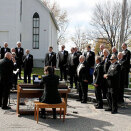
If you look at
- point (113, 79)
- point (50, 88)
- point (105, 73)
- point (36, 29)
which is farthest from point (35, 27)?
point (50, 88)

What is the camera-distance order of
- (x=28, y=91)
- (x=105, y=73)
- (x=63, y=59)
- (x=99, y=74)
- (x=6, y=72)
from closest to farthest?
(x=28, y=91) < (x=6, y=72) < (x=99, y=74) < (x=105, y=73) < (x=63, y=59)

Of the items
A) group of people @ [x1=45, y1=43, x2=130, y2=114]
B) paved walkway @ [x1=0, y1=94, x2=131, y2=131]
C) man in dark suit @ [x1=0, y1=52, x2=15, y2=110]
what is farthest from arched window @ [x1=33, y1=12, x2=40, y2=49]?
paved walkway @ [x1=0, y1=94, x2=131, y2=131]

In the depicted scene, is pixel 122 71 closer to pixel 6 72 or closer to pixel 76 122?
pixel 76 122

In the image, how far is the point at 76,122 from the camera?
854 centimetres

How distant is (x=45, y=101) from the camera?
27.9 ft

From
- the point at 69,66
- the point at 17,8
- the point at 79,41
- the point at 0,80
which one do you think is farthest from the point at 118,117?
the point at 79,41

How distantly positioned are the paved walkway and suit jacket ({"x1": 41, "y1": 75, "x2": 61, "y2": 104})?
69cm

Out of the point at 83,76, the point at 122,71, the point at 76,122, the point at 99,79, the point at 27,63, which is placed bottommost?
the point at 76,122

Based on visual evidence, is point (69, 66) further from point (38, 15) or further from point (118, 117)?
point (38, 15)

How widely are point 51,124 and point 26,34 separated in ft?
68.0

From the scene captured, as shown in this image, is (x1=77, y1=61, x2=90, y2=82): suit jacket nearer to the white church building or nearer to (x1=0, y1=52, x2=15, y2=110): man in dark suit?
(x1=0, y1=52, x2=15, y2=110): man in dark suit

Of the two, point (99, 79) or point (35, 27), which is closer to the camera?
point (99, 79)

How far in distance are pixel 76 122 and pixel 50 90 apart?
1.30 metres

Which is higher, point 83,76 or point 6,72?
point 6,72
